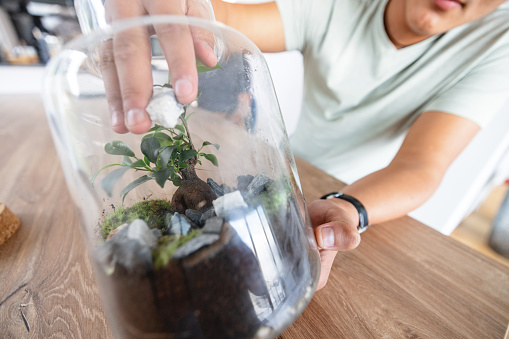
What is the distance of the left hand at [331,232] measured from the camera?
313 millimetres

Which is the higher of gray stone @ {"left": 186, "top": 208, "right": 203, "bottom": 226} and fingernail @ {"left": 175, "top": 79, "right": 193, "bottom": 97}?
fingernail @ {"left": 175, "top": 79, "right": 193, "bottom": 97}

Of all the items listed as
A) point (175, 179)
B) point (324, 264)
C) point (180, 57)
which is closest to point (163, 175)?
point (175, 179)

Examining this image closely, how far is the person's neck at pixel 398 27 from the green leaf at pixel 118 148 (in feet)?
2.37

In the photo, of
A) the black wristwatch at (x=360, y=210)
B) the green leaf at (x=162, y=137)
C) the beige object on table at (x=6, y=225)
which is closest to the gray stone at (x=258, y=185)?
the green leaf at (x=162, y=137)

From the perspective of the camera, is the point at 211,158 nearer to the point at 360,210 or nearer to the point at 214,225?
the point at 214,225

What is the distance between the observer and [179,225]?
0.73ft

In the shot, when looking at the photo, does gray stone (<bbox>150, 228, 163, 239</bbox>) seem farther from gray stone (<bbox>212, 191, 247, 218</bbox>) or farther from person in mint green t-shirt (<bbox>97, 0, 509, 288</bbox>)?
person in mint green t-shirt (<bbox>97, 0, 509, 288</bbox>)

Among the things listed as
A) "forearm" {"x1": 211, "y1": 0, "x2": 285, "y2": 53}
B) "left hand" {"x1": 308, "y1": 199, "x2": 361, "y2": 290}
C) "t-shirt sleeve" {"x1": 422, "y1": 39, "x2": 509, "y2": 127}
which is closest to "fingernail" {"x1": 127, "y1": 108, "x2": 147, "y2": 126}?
"left hand" {"x1": 308, "y1": 199, "x2": 361, "y2": 290}

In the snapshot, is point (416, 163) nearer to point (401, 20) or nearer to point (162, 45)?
point (401, 20)

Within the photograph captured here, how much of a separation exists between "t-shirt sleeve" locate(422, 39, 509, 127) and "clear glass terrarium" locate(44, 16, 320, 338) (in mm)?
507

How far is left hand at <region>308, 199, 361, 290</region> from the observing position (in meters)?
0.31

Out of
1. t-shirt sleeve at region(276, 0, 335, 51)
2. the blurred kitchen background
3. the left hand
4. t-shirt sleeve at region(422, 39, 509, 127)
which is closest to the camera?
the left hand

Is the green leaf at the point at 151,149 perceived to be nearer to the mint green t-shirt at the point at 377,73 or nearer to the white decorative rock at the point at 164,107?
the white decorative rock at the point at 164,107

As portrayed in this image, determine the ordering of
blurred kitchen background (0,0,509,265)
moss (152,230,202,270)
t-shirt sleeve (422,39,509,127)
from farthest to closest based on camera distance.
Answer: blurred kitchen background (0,0,509,265) → t-shirt sleeve (422,39,509,127) → moss (152,230,202,270)
